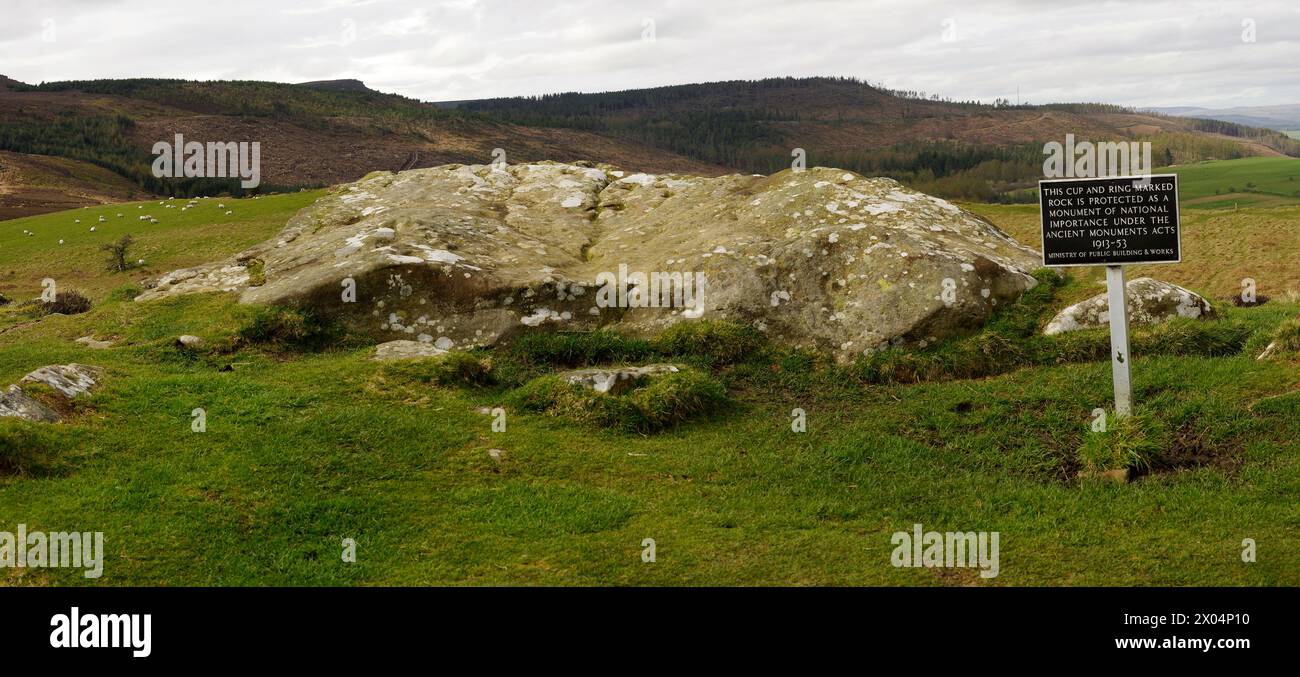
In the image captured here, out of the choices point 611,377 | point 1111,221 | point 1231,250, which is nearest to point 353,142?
point 1231,250

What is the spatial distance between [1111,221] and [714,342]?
6.10 meters

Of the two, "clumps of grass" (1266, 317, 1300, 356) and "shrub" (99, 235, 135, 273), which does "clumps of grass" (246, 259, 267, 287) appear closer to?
"shrub" (99, 235, 135, 273)

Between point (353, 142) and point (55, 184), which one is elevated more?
point (353, 142)

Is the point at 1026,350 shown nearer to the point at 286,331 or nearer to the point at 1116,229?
the point at 1116,229

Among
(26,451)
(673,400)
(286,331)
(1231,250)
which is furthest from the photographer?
(1231,250)

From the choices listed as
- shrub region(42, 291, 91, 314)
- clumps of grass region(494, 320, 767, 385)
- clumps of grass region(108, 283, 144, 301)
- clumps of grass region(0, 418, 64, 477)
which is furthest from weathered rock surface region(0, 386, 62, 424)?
shrub region(42, 291, 91, 314)

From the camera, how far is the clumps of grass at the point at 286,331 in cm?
1427

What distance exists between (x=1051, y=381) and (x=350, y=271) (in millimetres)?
11811

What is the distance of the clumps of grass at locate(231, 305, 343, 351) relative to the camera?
46.8 feet

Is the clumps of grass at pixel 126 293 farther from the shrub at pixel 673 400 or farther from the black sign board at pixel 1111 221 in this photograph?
the black sign board at pixel 1111 221

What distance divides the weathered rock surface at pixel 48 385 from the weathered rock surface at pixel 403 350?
3825 mm

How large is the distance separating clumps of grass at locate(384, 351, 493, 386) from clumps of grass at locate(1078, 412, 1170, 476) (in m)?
8.16

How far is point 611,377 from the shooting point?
470 inches
